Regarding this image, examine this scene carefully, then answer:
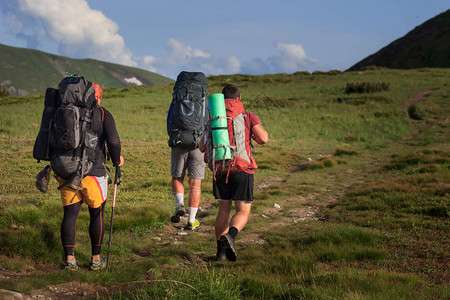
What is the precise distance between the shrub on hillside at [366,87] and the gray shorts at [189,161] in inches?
1503

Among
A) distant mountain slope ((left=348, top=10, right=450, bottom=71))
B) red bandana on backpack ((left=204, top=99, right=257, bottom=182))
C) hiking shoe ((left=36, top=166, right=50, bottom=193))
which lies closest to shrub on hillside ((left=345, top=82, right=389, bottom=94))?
red bandana on backpack ((left=204, top=99, right=257, bottom=182))

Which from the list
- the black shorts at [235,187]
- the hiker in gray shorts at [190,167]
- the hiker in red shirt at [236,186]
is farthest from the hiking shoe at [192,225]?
the black shorts at [235,187]

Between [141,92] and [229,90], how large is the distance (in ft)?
149

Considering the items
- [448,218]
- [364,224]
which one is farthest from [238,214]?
[448,218]

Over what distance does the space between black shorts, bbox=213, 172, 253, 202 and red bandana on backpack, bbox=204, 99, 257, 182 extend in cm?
11

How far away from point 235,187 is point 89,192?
75.5 inches

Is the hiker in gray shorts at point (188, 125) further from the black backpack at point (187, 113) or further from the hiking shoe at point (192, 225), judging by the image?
the hiking shoe at point (192, 225)

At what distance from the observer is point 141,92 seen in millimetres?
48438

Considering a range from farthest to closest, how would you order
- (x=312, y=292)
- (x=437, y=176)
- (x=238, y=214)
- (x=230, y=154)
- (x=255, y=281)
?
(x=437, y=176) < (x=238, y=214) < (x=230, y=154) < (x=255, y=281) < (x=312, y=292)

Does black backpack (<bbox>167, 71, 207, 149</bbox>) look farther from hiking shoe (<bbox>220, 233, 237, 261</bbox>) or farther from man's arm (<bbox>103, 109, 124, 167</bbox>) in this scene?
hiking shoe (<bbox>220, 233, 237, 261</bbox>)

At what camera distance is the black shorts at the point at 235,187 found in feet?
16.3

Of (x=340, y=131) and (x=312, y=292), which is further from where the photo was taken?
(x=340, y=131)

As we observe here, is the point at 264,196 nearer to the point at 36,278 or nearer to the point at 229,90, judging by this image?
the point at 229,90

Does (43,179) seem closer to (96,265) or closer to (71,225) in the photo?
(71,225)
